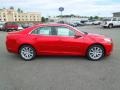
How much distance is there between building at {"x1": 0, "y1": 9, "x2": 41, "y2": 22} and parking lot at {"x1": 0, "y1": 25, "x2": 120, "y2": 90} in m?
114

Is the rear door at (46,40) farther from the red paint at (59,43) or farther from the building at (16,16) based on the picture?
the building at (16,16)

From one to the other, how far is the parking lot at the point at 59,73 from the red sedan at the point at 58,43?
0.31 metres

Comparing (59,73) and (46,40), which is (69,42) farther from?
(59,73)

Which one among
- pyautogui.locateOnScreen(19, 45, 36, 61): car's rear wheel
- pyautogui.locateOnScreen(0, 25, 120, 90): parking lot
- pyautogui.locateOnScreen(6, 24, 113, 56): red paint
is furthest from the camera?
pyautogui.locateOnScreen(19, 45, 36, 61): car's rear wheel

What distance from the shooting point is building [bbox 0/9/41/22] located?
118 m

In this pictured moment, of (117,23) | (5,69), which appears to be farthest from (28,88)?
(117,23)

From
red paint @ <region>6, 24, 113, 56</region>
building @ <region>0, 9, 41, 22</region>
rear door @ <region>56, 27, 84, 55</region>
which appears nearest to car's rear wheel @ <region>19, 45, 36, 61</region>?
red paint @ <region>6, 24, 113, 56</region>

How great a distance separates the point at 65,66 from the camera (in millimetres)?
7297

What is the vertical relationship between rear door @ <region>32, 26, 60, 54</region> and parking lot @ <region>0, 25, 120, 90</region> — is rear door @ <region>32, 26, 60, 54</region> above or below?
above

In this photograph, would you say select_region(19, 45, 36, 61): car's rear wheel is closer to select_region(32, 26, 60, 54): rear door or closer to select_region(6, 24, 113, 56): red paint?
select_region(6, 24, 113, 56): red paint

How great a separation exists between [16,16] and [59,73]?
121817 millimetres

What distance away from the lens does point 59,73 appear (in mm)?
6422

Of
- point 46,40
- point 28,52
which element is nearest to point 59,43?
point 46,40

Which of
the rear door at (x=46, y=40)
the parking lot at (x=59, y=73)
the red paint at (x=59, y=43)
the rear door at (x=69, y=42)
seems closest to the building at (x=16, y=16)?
the red paint at (x=59, y=43)
